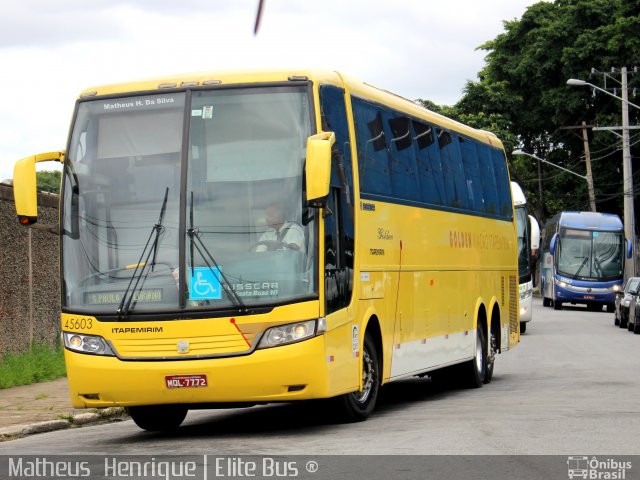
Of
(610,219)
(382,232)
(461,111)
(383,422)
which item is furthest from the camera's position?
(461,111)

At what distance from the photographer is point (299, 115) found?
12188 millimetres

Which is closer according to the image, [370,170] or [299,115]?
[299,115]

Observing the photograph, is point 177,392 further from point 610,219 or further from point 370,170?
point 610,219

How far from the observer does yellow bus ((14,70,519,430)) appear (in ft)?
38.2

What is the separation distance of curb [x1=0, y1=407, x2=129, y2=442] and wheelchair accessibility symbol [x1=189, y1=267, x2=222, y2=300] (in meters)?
2.59

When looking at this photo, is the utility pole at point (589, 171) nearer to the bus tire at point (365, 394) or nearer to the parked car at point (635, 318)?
the parked car at point (635, 318)

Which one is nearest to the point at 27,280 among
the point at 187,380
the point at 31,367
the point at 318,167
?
the point at 31,367

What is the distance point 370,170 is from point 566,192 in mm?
54690

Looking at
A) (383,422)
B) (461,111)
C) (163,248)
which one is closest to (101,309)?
(163,248)

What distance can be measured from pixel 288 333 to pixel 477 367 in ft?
23.6

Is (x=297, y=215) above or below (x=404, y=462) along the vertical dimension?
above

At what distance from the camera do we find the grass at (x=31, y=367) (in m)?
18.1

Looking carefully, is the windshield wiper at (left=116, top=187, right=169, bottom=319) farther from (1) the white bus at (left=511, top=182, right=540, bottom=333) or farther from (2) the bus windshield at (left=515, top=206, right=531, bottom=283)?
(2) the bus windshield at (left=515, top=206, right=531, bottom=283)

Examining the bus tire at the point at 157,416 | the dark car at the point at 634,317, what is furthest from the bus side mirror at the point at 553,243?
the bus tire at the point at 157,416
